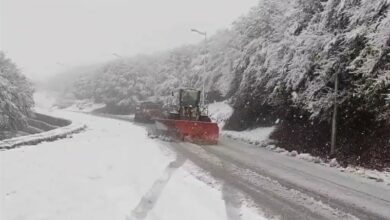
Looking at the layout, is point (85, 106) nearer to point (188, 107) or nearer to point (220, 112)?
point (220, 112)

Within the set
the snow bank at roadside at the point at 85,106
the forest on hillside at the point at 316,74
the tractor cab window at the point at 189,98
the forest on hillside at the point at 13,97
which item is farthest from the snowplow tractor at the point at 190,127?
the snow bank at roadside at the point at 85,106

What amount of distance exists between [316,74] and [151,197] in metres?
11.2

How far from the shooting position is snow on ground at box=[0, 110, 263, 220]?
7750mm

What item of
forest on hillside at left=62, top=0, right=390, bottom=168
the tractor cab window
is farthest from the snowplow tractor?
forest on hillside at left=62, top=0, right=390, bottom=168

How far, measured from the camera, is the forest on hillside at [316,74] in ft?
47.8

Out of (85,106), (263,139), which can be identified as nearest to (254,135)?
(263,139)

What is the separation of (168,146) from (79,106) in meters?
56.6

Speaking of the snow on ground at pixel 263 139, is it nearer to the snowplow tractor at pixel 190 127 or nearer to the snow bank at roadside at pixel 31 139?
the snowplow tractor at pixel 190 127

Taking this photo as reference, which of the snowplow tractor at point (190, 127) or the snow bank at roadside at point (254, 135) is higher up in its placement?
the snowplow tractor at point (190, 127)

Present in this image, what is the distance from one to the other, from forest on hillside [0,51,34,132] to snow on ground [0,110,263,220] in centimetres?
1912

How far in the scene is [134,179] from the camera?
35.5 ft

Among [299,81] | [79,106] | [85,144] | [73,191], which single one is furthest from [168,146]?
[79,106]

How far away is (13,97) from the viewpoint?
114ft

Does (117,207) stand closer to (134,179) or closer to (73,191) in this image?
(73,191)
